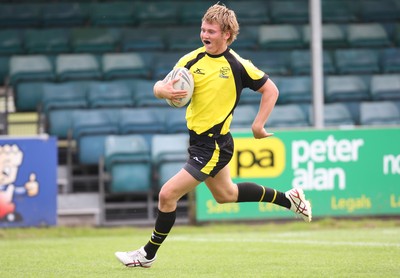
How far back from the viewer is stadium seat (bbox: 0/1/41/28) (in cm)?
1908

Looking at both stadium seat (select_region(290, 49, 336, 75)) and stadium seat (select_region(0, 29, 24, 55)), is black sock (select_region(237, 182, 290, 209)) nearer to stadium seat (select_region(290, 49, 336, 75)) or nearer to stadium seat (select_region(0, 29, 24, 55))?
stadium seat (select_region(290, 49, 336, 75))

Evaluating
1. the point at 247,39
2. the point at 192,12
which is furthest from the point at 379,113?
the point at 192,12

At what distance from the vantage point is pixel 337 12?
66.3 feet

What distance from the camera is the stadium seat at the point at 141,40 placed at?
61.1ft

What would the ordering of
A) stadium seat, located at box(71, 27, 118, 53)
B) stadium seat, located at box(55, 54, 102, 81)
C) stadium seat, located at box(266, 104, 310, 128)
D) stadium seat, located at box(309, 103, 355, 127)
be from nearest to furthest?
1. stadium seat, located at box(266, 104, 310, 128)
2. stadium seat, located at box(309, 103, 355, 127)
3. stadium seat, located at box(55, 54, 102, 81)
4. stadium seat, located at box(71, 27, 118, 53)

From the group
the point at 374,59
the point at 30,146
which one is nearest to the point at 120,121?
the point at 30,146

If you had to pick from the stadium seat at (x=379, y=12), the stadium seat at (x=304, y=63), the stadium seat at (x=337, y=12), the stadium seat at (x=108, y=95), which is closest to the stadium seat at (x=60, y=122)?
the stadium seat at (x=108, y=95)

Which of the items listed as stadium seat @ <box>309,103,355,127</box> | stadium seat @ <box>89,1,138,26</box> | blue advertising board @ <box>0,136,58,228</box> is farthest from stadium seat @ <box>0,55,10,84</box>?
stadium seat @ <box>309,103,355,127</box>

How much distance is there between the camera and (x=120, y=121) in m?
16.1

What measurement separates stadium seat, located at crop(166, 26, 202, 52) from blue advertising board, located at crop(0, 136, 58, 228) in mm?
5525

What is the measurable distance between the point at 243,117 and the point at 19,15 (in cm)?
566

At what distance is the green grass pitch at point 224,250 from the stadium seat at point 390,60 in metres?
4.88

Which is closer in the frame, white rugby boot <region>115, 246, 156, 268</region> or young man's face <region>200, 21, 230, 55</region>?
young man's face <region>200, 21, 230, 55</region>

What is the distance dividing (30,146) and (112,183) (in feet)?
5.81
